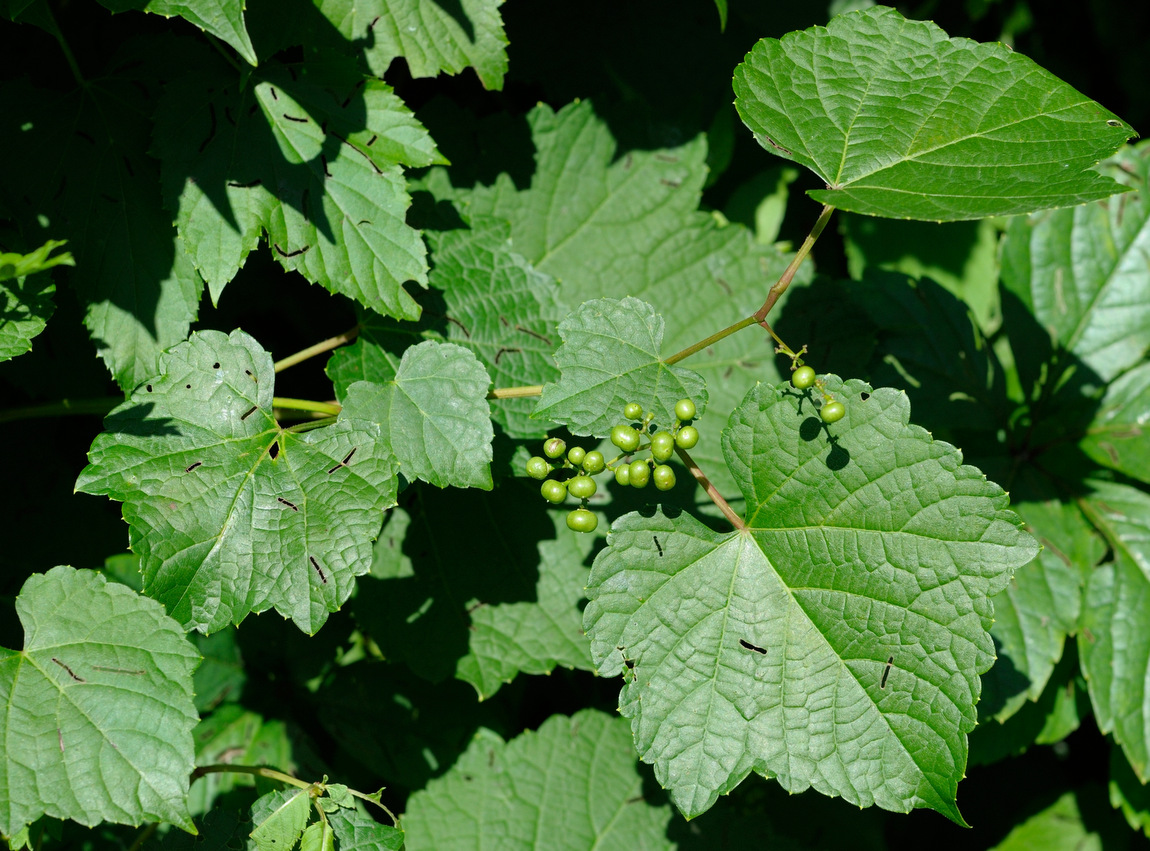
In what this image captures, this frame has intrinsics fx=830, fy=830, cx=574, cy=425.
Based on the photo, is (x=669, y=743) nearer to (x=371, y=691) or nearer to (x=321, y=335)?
(x=371, y=691)

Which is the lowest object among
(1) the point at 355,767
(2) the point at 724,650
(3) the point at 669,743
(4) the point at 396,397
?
(1) the point at 355,767

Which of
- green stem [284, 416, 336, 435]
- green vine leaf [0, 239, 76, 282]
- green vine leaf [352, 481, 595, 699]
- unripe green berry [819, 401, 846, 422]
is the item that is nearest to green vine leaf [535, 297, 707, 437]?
unripe green berry [819, 401, 846, 422]

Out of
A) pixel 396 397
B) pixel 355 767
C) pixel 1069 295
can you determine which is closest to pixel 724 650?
pixel 396 397

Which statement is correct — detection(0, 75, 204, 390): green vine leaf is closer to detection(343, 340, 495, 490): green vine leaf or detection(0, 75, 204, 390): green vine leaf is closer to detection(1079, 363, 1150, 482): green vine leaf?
detection(343, 340, 495, 490): green vine leaf

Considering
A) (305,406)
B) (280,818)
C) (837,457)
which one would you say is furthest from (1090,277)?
(280,818)

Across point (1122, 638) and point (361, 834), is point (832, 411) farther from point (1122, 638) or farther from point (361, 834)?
Answer: point (1122, 638)

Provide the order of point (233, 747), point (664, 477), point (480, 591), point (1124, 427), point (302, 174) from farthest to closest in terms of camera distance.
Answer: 1. point (1124, 427)
2. point (233, 747)
3. point (480, 591)
4. point (302, 174)
5. point (664, 477)

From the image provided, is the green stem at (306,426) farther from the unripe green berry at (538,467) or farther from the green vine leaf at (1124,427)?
the green vine leaf at (1124,427)
